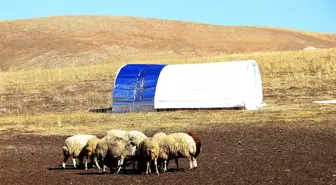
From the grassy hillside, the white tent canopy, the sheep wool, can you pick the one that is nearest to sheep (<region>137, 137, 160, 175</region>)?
the sheep wool

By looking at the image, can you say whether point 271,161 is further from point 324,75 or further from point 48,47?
point 48,47

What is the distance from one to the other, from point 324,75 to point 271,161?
2979 cm

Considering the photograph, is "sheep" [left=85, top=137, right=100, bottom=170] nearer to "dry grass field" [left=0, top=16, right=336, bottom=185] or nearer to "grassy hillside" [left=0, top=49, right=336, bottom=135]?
"dry grass field" [left=0, top=16, right=336, bottom=185]

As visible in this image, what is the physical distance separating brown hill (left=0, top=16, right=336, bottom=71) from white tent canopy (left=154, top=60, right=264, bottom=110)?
136 feet

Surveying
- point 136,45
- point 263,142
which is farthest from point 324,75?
point 136,45

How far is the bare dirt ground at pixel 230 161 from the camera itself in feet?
50.1

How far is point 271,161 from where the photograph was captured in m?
17.6

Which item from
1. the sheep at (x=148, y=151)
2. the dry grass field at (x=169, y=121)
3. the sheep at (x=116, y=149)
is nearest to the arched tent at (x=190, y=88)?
the dry grass field at (x=169, y=121)

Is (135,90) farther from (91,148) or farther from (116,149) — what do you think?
(116,149)

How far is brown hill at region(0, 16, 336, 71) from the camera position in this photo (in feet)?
276

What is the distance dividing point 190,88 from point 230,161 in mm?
17563

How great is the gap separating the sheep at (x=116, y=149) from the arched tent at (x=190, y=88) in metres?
17.7

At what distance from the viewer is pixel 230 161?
17.9 metres

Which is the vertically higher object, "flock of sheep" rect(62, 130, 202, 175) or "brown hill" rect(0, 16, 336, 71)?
"brown hill" rect(0, 16, 336, 71)
